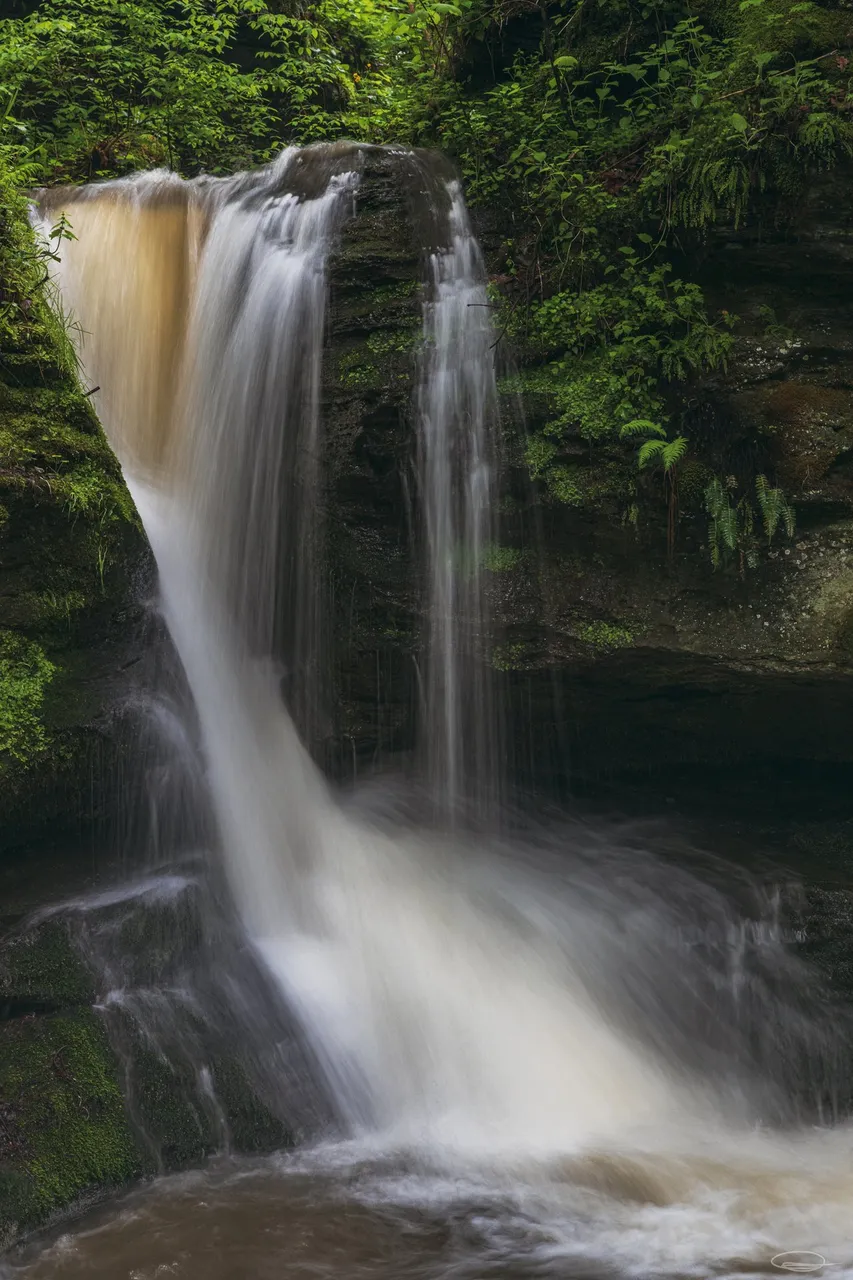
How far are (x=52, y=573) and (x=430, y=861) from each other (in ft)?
8.33

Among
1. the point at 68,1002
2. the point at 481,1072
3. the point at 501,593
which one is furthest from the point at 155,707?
the point at 481,1072

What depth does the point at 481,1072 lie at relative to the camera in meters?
4.63

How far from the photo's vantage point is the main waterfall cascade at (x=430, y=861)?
4383 millimetres

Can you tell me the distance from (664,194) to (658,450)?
4.97 feet

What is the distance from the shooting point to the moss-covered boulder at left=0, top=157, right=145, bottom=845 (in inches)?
186

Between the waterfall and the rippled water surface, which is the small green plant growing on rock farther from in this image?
the rippled water surface

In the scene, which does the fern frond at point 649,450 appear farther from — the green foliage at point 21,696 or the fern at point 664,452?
the green foliage at point 21,696

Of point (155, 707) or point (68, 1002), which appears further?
point (155, 707)

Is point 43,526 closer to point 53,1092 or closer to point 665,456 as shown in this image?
point 53,1092

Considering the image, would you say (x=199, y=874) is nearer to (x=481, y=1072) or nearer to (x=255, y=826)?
(x=255, y=826)

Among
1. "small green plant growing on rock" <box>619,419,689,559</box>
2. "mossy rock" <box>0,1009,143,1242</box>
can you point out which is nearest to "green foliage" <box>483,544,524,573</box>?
"small green plant growing on rock" <box>619,419,689,559</box>

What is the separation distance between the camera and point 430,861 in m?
5.65

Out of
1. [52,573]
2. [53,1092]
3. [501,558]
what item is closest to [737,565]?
[501,558]
